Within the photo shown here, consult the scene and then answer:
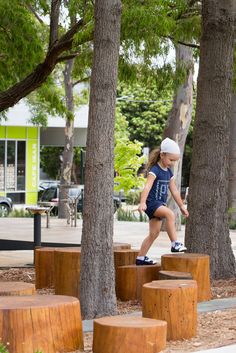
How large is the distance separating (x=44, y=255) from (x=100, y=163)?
3.29 meters

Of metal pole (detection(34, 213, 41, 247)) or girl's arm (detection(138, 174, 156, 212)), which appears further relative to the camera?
metal pole (detection(34, 213, 41, 247))

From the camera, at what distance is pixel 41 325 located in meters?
7.73

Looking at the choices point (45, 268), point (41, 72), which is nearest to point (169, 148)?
point (45, 268)

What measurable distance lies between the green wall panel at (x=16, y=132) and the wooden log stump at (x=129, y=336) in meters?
40.3

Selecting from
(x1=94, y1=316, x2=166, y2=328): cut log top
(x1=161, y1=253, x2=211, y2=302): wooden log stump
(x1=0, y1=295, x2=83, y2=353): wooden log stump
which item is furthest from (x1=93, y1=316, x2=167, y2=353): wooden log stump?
(x1=161, y1=253, x2=211, y2=302): wooden log stump

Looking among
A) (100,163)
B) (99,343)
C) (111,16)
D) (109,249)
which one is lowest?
(99,343)

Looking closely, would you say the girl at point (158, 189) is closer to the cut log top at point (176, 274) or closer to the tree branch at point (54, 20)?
the cut log top at point (176, 274)

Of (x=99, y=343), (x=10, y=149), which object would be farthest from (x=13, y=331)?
(x=10, y=149)

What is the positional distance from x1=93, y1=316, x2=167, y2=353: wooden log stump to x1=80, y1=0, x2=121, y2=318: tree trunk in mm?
2049

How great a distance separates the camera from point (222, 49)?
42.9ft

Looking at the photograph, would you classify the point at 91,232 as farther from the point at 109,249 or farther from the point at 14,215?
the point at 14,215

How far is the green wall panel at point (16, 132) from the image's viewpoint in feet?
157

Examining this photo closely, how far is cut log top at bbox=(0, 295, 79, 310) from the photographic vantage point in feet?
25.5

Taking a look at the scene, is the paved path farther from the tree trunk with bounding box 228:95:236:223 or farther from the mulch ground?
the mulch ground
